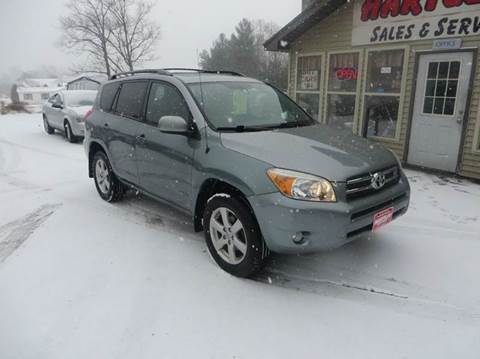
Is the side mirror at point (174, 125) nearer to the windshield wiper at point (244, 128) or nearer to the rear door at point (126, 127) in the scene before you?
the windshield wiper at point (244, 128)

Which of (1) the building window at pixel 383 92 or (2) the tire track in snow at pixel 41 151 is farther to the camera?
(2) the tire track in snow at pixel 41 151

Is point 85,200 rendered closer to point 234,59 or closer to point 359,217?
Result: point 359,217

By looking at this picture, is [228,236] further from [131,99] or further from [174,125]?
[131,99]

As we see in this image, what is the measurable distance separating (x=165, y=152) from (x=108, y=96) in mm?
1980

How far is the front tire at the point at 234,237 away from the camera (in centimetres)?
326

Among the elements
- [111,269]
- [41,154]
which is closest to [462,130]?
[111,269]

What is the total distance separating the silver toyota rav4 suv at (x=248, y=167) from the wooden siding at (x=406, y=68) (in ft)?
12.5

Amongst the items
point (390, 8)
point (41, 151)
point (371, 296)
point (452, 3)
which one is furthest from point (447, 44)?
point (41, 151)

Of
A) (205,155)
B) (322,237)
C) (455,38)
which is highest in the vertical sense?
(455,38)

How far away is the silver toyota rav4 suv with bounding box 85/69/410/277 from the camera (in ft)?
9.90

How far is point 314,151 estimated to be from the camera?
3.34m

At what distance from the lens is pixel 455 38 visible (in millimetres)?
6684

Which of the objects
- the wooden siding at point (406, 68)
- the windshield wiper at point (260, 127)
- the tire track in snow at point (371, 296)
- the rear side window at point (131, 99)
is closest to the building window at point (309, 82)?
the wooden siding at point (406, 68)

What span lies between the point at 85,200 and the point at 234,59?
41.8 metres
